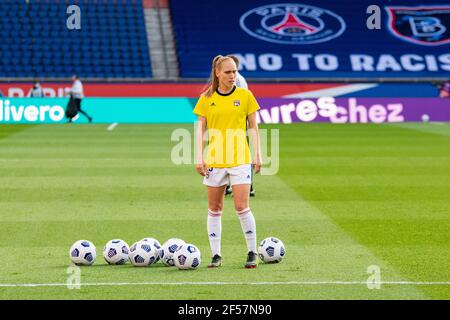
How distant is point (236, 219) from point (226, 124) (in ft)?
13.8

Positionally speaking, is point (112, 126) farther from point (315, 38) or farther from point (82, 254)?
point (82, 254)

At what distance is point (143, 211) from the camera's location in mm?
14984

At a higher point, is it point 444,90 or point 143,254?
point 444,90

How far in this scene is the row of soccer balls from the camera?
414 inches

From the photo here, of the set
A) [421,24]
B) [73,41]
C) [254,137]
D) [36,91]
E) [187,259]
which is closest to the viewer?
[187,259]

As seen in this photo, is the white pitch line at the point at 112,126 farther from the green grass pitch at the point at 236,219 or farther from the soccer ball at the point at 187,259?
the soccer ball at the point at 187,259

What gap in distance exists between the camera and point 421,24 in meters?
53.0

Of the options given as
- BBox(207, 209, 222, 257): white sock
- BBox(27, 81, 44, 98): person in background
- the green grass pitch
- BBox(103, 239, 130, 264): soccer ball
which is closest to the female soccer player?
BBox(207, 209, 222, 257): white sock

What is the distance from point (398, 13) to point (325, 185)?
35997mm

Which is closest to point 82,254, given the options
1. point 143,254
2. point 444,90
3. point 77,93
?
point 143,254

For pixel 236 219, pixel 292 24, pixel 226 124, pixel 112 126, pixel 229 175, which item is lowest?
pixel 236 219

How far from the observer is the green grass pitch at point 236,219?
952 cm
